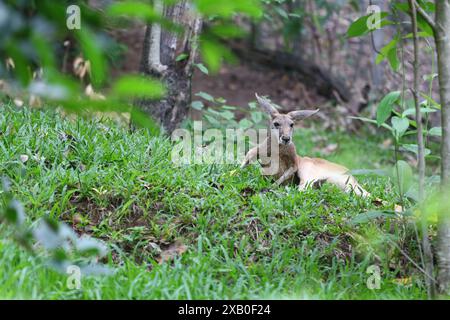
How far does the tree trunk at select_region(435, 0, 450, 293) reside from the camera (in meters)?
3.47

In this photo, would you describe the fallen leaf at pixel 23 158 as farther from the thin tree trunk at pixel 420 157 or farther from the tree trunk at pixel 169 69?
the thin tree trunk at pixel 420 157

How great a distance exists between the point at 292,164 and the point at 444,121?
2.27 m

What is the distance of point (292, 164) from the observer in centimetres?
569

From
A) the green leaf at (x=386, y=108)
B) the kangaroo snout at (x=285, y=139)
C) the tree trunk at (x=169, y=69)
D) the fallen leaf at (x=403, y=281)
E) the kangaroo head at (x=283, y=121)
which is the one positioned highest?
the tree trunk at (x=169, y=69)

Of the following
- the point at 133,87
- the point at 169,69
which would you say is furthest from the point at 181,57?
the point at 133,87

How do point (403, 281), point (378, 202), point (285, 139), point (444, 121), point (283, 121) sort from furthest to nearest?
point (283, 121) < point (285, 139) < point (378, 202) < point (403, 281) < point (444, 121)

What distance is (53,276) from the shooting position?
3418 millimetres

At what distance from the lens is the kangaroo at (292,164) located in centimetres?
543

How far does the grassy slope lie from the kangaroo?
309 millimetres

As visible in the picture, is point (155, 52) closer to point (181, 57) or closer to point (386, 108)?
point (181, 57)

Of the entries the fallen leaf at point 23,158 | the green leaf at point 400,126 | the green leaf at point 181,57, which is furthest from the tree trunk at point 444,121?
the green leaf at point 181,57

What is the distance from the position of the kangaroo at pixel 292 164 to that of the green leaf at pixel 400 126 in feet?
3.81

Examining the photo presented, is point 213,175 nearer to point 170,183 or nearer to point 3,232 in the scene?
point 170,183
